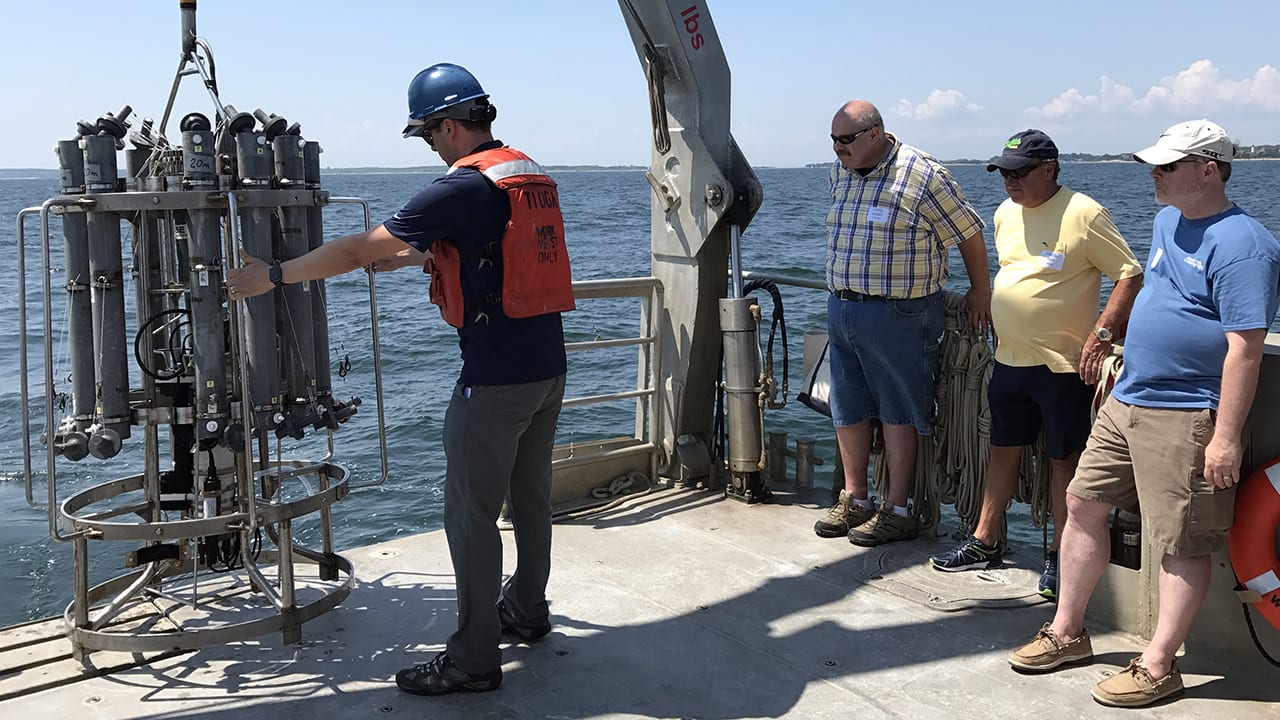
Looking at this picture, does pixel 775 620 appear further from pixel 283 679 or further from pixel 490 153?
pixel 490 153

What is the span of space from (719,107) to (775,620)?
2.70 m

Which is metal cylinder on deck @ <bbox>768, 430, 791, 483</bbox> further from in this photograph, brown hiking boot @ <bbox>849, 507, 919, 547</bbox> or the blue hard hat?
the blue hard hat

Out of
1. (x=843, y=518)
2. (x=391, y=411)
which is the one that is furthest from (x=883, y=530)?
(x=391, y=411)

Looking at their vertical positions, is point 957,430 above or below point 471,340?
below

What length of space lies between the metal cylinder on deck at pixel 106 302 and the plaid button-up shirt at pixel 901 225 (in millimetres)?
2759

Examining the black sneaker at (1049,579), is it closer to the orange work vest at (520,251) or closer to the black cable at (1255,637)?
the black cable at (1255,637)

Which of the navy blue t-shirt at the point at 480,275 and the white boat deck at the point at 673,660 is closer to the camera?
the navy blue t-shirt at the point at 480,275

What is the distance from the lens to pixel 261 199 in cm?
377

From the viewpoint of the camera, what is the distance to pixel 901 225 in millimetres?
4801

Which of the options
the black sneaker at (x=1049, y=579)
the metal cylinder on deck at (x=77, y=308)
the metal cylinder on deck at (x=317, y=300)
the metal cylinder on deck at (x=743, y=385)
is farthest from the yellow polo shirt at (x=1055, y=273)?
the metal cylinder on deck at (x=77, y=308)

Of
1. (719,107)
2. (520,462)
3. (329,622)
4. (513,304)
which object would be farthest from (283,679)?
(719,107)

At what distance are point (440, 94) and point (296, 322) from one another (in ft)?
3.37

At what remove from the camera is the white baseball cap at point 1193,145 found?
3.32m

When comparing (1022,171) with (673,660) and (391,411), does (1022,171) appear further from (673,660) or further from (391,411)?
(391,411)
